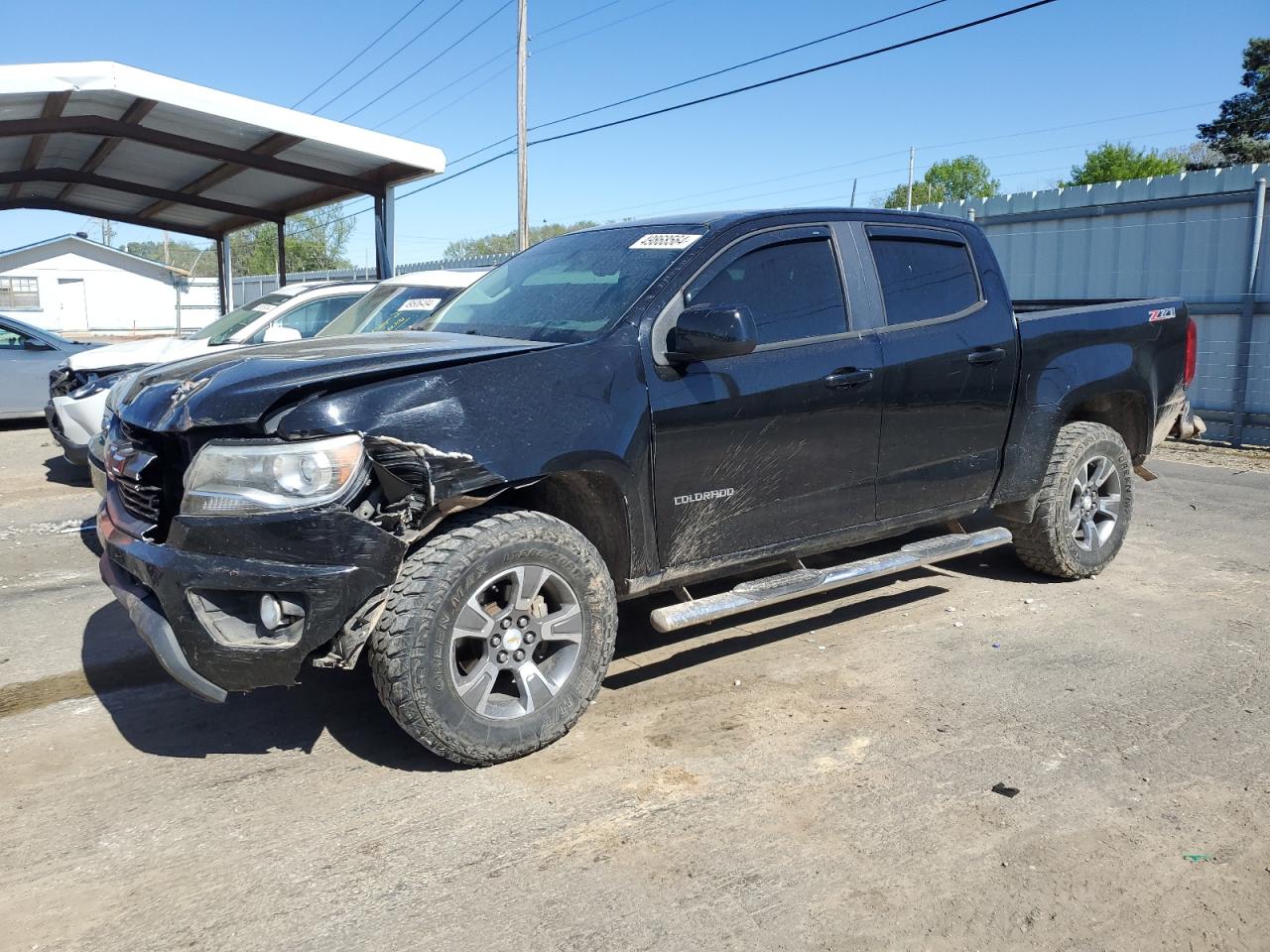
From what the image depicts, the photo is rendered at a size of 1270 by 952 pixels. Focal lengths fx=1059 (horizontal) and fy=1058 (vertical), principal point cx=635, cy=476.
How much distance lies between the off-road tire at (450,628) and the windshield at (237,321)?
7.97 m

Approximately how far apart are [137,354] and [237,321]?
1358 millimetres

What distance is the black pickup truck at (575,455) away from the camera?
3.37 m

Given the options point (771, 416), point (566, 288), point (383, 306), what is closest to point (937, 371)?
point (771, 416)

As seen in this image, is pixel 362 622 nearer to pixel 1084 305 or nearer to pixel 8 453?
pixel 1084 305

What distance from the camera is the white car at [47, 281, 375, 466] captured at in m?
8.59

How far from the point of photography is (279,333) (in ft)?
32.5

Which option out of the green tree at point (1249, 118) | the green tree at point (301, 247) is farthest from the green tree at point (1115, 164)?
the green tree at point (301, 247)

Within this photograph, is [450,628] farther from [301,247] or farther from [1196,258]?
[301,247]

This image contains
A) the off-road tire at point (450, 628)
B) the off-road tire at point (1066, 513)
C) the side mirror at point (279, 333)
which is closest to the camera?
the off-road tire at point (450, 628)

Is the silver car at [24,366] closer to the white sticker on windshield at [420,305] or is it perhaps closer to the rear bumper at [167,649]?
the white sticker on windshield at [420,305]

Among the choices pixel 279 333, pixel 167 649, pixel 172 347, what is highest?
pixel 279 333

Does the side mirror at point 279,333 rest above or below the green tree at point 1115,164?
below

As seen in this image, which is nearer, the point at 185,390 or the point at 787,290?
the point at 185,390

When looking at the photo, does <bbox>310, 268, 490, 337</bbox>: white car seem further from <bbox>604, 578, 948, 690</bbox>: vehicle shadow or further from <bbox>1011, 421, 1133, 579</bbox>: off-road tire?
<bbox>1011, 421, 1133, 579</bbox>: off-road tire
